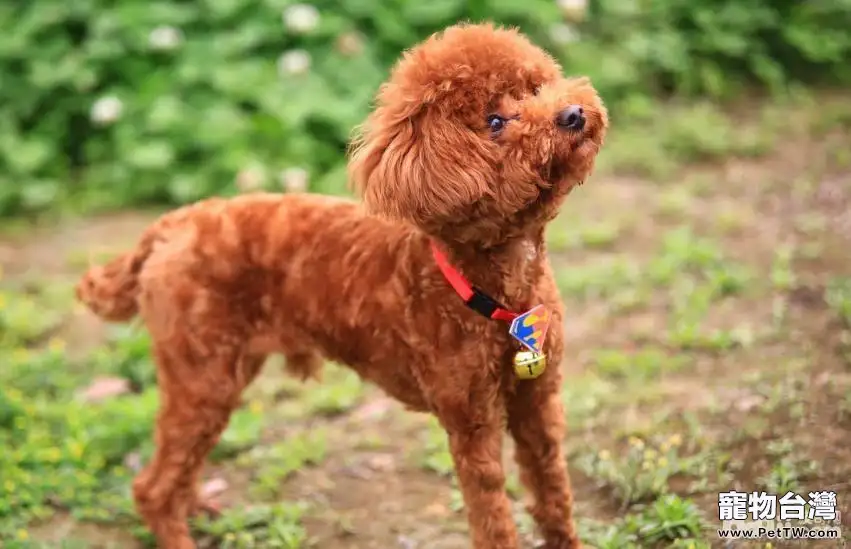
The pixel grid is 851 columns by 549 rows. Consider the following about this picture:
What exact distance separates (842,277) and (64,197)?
5183mm

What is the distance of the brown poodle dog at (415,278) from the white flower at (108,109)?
3059 millimetres

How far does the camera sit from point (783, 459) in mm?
3328

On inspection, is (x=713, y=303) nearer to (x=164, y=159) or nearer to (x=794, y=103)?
(x=794, y=103)

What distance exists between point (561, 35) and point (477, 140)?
4.65m

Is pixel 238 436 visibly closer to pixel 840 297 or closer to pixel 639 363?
pixel 639 363

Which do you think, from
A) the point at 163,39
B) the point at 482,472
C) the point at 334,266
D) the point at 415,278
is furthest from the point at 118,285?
the point at 163,39

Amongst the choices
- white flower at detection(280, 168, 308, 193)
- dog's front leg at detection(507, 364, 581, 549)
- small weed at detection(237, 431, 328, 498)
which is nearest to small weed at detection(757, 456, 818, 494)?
dog's front leg at detection(507, 364, 581, 549)

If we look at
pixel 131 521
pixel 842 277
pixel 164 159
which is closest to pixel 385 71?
pixel 164 159

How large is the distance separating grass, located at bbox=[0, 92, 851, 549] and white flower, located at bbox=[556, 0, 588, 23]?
1.89 meters

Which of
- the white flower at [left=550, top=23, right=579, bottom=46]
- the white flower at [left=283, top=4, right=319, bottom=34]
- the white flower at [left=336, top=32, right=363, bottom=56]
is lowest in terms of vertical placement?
the white flower at [left=336, top=32, right=363, bottom=56]

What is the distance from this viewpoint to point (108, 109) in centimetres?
628

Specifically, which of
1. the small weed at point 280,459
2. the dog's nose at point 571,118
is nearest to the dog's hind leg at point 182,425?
the small weed at point 280,459

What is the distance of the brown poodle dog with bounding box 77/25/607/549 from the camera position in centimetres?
252

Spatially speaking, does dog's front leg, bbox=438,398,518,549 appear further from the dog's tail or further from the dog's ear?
the dog's tail
